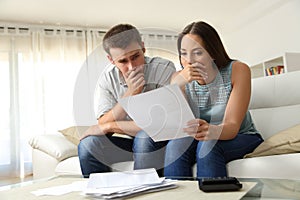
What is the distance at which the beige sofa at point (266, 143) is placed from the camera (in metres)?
Result: 1.11

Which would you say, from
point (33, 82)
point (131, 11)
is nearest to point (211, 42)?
point (131, 11)

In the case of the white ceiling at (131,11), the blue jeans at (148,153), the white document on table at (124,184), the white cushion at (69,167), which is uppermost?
the white ceiling at (131,11)

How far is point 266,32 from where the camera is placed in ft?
11.4

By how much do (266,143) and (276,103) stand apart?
0.47 metres

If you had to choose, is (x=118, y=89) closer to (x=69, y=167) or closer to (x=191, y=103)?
(x=191, y=103)

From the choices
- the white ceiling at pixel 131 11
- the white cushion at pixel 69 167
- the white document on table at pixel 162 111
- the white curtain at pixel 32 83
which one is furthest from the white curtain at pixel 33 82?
the white document on table at pixel 162 111

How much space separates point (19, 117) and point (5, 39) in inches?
33.9

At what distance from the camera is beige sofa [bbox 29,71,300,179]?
111cm

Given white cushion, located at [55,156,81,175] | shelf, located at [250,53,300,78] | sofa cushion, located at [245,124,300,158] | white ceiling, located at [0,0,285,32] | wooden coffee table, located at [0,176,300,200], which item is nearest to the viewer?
wooden coffee table, located at [0,176,300,200]

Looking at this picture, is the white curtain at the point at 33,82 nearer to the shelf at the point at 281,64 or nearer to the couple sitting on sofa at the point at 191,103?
the shelf at the point at 281,64

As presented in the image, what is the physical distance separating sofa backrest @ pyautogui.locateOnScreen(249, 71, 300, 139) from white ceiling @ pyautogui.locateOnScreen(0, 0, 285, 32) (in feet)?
5.59

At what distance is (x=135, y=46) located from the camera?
1186 millimetres

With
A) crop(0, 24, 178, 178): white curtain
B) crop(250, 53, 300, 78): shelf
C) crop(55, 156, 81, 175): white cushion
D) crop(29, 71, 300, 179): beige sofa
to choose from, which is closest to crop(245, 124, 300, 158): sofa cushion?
crop(29, 71, 300, 179): beige sofa

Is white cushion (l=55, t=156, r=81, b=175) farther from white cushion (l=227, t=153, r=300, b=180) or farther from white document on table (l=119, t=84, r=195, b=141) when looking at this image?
white cushion (l=227, t=153, r=300, b=180)
